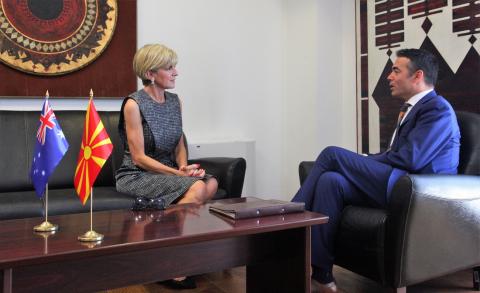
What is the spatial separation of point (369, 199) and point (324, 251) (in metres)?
0.34

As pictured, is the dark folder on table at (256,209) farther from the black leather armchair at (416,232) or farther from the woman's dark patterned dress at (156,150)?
the woman's dark patterned dress at (156,150)

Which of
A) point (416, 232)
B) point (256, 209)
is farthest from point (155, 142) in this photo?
point (416, 232)

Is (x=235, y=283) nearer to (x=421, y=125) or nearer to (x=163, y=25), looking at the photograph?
(x=421, y=125)

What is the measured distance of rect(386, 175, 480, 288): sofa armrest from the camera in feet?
6.18

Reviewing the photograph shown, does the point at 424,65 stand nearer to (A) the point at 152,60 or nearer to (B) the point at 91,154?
(A) the point at 152,60

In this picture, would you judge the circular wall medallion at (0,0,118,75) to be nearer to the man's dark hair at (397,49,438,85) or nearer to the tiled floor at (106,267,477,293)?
the tiled floor at (106,267,477,293)

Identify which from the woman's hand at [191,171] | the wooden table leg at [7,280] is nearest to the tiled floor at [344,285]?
the woman's hand at [191,171]

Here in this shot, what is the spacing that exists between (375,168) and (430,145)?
26cm

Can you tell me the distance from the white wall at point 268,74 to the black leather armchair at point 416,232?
5.38 feet

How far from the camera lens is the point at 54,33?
2.96 meters

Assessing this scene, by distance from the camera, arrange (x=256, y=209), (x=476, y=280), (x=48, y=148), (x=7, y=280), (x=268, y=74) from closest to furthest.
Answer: (x=7, y=280) < (x=48, y=148) < (x=256, y=209) < (x=476, y=280) < (x=268, y=74)

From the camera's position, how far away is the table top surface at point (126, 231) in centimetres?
122

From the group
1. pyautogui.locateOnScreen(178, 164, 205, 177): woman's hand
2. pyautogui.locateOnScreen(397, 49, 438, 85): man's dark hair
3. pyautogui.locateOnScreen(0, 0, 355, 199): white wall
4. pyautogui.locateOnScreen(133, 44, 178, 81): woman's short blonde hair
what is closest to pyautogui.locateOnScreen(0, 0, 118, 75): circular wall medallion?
pyautogui.locateOnScreen(0, 0, 355, 199): white wall

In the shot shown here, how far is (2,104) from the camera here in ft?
9.48
